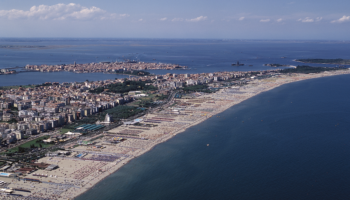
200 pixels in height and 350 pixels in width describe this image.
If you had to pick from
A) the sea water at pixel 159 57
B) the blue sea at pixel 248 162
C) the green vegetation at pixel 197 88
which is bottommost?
the blue sea at pixel 248 162

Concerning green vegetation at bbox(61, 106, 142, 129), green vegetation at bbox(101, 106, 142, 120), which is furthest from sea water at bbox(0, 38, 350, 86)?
green vegetation at bbox(61, 106, 142, 129)

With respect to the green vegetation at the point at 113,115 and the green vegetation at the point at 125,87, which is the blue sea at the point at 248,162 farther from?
the green vegetation at the point at 125,87

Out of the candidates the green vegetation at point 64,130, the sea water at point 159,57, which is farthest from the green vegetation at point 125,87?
the green vegetation at point 64,130

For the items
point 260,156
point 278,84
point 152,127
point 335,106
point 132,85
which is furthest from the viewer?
point 278,84

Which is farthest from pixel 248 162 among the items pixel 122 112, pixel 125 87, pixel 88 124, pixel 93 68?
pixel 93 68

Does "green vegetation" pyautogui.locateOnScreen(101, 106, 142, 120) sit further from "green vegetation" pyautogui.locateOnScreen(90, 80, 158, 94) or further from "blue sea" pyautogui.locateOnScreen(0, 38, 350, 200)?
"green vegetation" pyautogui.locateOnScreen(90, 80, 158, 94)

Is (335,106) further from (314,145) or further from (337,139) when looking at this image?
(314,145)

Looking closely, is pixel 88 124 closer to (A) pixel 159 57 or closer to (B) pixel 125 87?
(B) pixel 125 87

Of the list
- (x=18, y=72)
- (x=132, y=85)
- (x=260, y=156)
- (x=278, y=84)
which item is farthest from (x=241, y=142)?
(x=18, y=72)
